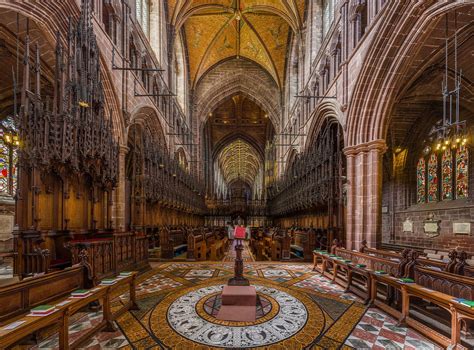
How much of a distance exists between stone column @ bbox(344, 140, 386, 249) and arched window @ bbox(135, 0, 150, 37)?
11993 millimetres

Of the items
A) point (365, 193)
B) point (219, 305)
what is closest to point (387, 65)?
point (365, 193)

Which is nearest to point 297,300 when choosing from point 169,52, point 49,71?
point 49,71

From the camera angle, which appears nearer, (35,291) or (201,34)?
(35,291)

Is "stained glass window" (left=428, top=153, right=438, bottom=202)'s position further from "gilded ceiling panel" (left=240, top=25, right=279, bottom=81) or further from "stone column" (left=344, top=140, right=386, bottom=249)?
"gilded ceiling panel" (left=240, top=25, right=279, bottom=81)

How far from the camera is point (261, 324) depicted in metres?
4.03

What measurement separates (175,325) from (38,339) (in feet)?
5.96

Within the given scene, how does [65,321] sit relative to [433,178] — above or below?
below

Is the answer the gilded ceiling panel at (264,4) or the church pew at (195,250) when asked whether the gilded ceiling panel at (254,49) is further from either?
the church pew at (195,250)

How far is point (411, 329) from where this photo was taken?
398cm

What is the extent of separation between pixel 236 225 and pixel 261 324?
158 inches

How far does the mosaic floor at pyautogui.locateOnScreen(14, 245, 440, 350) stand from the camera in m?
3.50

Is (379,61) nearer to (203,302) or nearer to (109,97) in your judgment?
(203,302)

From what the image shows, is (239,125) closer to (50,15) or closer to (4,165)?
(4,165)

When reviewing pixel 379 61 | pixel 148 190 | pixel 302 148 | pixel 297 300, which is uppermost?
pixel 379 61
